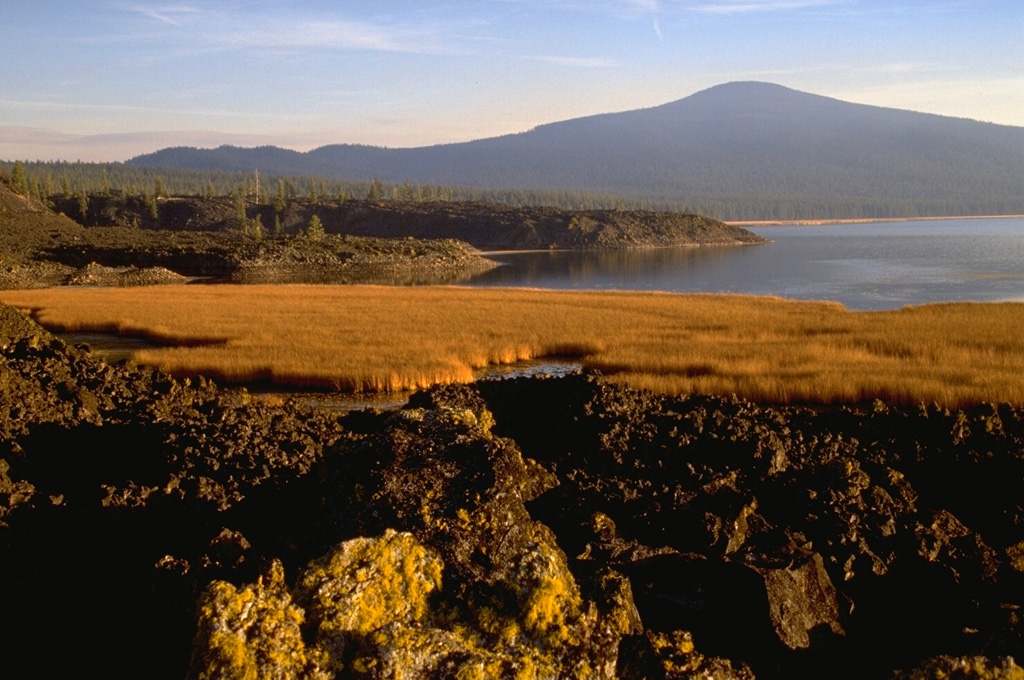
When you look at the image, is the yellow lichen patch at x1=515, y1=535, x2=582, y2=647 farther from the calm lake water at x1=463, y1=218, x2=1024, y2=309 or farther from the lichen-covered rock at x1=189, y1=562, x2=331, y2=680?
the calm lake water at x1=463, y1=218, x2=1024, y2=309

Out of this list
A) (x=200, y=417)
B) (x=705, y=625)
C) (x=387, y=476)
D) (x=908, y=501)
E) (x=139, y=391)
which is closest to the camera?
(x=705, y=625)

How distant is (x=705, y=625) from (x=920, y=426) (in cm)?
756

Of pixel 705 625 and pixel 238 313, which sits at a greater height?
pixel 705 625

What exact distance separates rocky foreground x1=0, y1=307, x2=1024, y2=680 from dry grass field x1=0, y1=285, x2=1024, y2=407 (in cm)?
834

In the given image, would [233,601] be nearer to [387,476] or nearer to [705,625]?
[387,476]

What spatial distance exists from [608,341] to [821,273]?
53480 millimetres

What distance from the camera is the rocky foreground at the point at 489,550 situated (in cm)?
455

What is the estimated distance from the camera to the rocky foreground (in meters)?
4.55

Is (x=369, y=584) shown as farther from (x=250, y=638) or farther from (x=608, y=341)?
(x=608, y=341)

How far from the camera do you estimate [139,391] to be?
12.4 metres

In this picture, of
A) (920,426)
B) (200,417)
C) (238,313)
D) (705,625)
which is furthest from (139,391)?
(238,313)

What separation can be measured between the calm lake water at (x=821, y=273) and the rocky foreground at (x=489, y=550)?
133 ft

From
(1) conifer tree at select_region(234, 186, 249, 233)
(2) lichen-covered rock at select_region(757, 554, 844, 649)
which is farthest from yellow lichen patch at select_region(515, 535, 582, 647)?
(1) conifer tree at select_region(234, 186, 249, 233)

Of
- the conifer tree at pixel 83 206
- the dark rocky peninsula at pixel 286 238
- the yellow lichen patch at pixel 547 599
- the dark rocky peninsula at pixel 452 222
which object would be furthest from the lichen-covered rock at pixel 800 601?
the conifer tree at pixel 83 206
